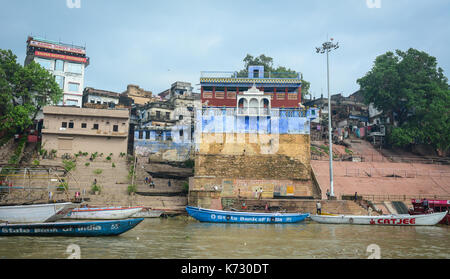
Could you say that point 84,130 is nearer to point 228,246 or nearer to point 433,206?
point 228,246

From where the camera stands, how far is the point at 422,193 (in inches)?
1097

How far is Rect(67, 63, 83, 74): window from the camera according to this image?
128 ft

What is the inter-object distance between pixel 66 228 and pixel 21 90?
24.0 metres

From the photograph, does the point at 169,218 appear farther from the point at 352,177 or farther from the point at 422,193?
the point at 422,193

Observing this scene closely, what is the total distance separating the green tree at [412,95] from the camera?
116 feet

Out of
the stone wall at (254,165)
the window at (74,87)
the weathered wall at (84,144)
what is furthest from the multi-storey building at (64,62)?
the stone wall at (254,165)

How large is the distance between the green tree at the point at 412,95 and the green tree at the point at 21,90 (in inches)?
1399

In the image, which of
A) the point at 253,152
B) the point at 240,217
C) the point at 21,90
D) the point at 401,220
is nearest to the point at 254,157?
the point at 253,152

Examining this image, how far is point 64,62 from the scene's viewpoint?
38.8m

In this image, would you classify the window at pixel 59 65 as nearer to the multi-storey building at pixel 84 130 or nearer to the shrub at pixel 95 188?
the multi-storey building at pixel 84 130

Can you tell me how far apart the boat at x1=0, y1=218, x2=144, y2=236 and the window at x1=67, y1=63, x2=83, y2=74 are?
29733 millimetres

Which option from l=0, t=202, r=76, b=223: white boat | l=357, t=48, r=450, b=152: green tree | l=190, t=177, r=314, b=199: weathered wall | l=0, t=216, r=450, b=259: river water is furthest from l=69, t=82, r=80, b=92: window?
l=357, t=48, r=450, b=152: green tree
